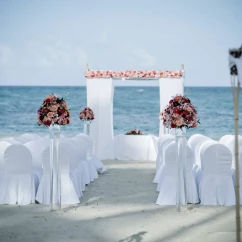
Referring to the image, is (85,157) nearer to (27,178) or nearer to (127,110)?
(27,178)

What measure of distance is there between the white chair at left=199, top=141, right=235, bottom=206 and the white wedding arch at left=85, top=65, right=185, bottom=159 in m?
6.10

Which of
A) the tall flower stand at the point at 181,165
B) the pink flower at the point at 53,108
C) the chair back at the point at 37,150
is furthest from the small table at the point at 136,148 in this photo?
the pink flower at the point at 53,108

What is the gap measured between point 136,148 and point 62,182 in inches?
246

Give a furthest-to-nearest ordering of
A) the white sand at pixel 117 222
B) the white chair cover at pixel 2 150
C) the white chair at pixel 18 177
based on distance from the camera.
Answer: the white chair cover at pixel 2 150 → the white chair at pixel 18 177 → the white sand at pixel 117 222

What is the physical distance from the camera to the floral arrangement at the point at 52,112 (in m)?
7.06

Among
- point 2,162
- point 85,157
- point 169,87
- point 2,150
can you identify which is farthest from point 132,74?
point 2,162

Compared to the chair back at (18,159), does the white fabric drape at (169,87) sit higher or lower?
higher

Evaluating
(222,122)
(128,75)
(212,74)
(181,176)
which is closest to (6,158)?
(181,176)

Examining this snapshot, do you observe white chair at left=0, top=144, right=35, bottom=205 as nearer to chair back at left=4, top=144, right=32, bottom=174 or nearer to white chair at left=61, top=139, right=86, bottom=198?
chair back at left=4, top=144, right=32, bottom=174

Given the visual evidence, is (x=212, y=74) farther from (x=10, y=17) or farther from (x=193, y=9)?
(x=10, y=17)

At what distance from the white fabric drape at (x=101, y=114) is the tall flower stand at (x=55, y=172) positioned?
21.1 ft

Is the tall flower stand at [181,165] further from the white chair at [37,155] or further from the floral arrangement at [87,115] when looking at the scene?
the floral arrangement at [87,115]

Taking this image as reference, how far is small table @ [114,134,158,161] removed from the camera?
13.7 metres

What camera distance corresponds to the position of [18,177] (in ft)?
24.6
